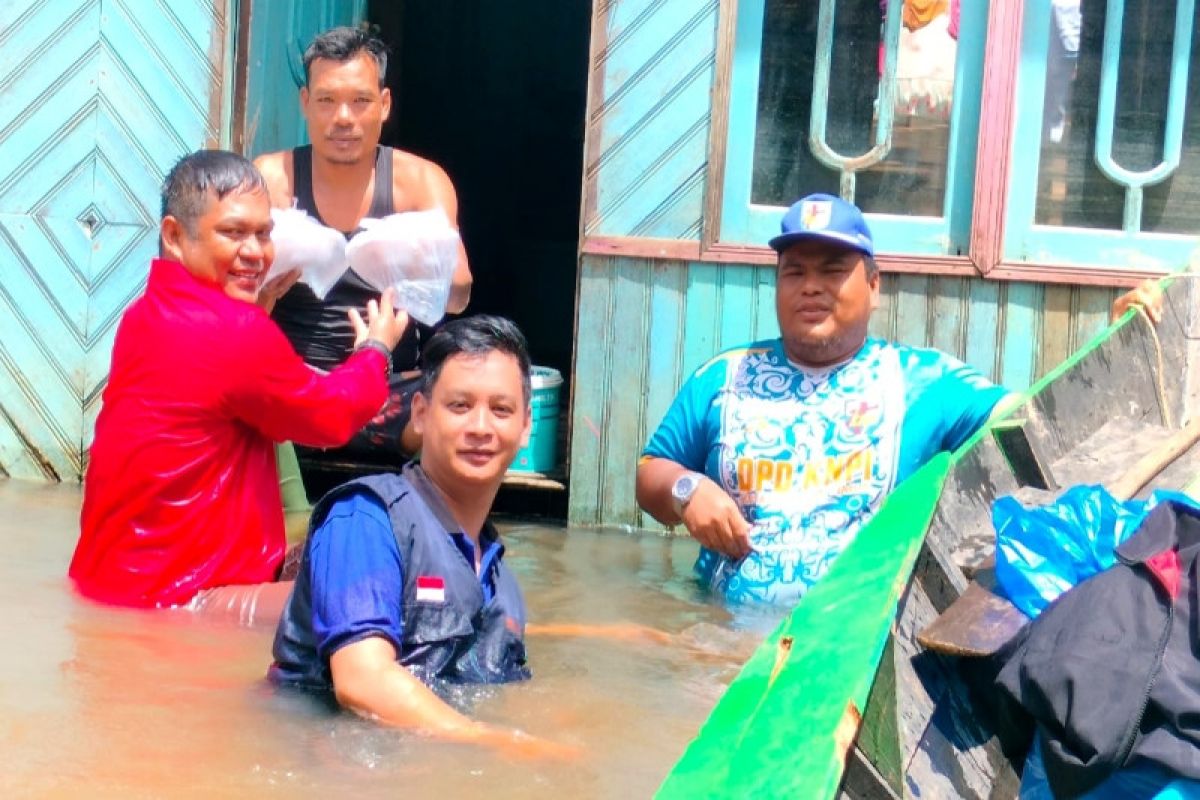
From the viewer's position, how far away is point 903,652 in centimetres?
275

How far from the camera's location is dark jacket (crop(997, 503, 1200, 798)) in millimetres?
2367

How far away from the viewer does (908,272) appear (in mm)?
5566

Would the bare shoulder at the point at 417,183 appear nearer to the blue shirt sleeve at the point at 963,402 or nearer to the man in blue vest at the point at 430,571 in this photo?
the blue shirt sleeve at the point at 963,402

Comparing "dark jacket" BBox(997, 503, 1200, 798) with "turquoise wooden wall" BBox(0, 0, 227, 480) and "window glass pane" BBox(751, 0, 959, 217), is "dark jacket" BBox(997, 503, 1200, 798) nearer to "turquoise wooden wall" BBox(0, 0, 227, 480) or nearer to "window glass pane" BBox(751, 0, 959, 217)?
"window glass pane" BBox(751, 0, 959, 217)

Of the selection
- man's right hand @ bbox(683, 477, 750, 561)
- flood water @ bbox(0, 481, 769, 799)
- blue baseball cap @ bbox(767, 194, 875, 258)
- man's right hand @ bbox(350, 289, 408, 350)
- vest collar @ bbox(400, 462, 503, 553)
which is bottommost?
flood water @ bbox(0, 481, 769, 799)

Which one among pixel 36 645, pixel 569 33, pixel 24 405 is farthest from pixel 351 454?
pixel 569 33

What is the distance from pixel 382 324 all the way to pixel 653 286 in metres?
1.49

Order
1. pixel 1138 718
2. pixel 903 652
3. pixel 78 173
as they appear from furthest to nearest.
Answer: pixel 78 173, pixel 903 652, pixel 1138 718

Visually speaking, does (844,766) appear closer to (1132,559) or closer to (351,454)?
(1132,559)

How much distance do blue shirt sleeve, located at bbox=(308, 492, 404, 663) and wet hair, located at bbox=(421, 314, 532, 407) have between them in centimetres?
38

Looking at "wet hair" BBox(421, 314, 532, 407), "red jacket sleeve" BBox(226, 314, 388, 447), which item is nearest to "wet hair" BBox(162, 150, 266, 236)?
"red jacket sleeve" BBox(226, 314, 388, 447)

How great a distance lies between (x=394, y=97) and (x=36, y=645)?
5.78m

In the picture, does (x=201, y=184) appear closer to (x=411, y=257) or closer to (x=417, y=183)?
(x=411, y=257)

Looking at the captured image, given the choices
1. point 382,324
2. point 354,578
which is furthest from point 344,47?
point 354,578
